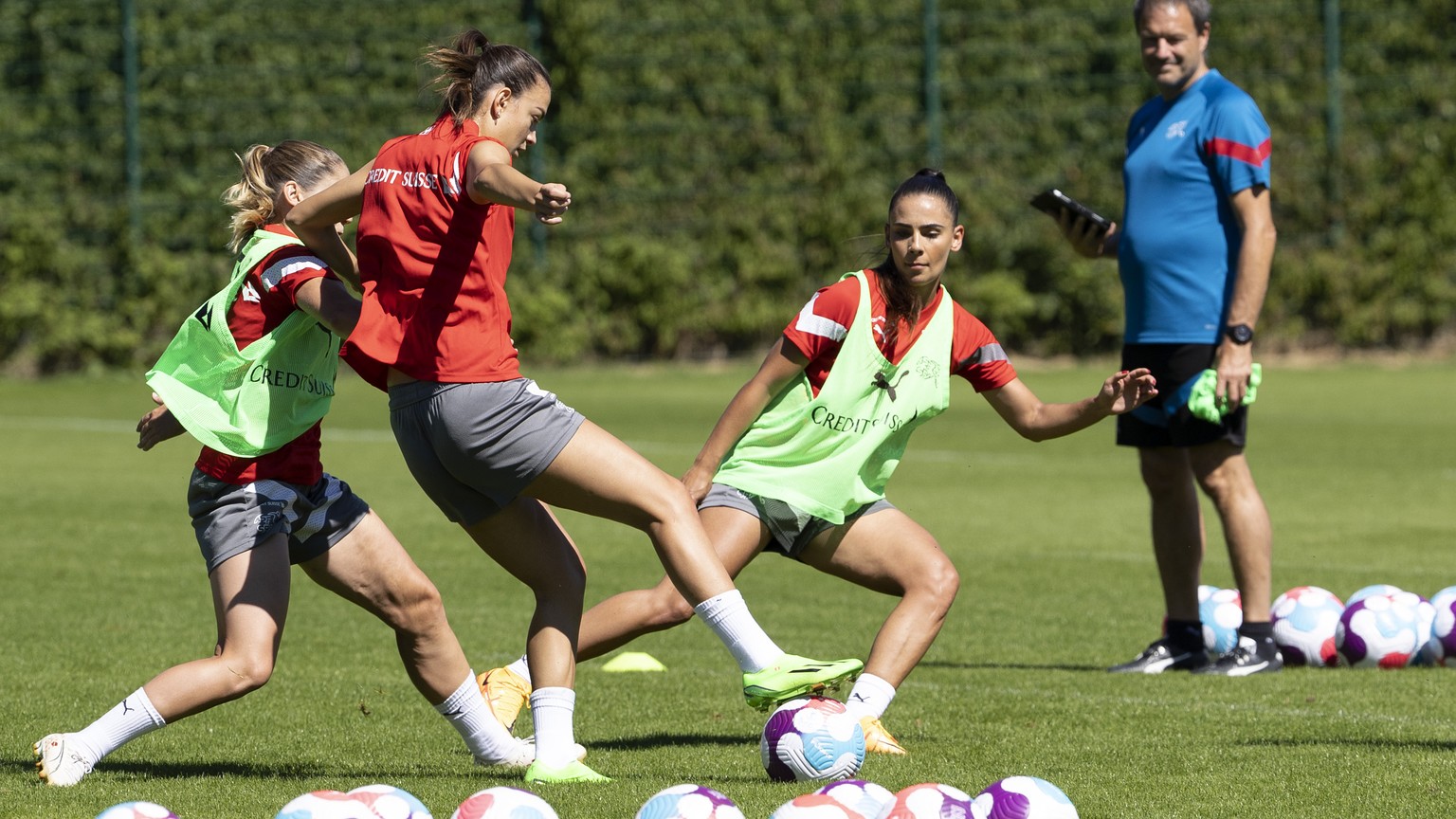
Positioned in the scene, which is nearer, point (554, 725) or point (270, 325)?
point (554, 725)

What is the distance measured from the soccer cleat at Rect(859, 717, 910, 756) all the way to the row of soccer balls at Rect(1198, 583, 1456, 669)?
99.6 inches

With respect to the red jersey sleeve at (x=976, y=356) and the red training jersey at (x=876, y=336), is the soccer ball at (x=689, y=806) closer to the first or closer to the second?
the red training jersey at (x=876, y=336)

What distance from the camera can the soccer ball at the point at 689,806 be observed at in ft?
14.4

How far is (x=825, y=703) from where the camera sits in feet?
17.6

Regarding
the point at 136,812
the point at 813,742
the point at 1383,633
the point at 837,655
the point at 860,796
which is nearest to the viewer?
the point at 136,812

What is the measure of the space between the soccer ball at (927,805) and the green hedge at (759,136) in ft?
70.5

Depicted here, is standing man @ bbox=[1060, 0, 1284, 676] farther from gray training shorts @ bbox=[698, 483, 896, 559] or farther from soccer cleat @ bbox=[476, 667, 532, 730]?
soccer cleat @ bbox=[476, 667, 532, 730]

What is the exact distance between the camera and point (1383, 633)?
7699 mm

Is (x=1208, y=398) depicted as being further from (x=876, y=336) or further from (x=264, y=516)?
(x=264, y=516)

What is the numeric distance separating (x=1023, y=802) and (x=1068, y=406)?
7.04ft

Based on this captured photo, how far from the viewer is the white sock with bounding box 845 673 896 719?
5918mm

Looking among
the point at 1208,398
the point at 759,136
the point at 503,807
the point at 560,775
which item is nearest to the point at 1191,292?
the point at 1208,398

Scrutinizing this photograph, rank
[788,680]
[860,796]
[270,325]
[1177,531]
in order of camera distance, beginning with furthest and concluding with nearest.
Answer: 1. [1177,531]
2. [270,325]
3. [788,680]
4. [860,796]

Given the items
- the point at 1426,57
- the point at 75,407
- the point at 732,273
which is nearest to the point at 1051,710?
the point at 75,407
